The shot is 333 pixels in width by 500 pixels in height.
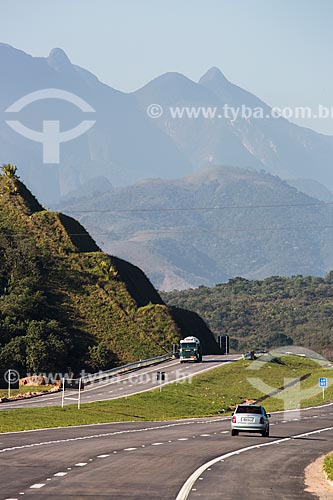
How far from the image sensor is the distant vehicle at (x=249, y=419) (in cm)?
5288

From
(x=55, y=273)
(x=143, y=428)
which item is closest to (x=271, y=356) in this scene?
(x=55, y=273)

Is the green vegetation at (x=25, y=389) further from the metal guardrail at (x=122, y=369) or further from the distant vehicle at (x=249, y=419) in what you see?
the distant vehicle at (x=249, y=419)

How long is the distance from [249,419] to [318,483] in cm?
2098

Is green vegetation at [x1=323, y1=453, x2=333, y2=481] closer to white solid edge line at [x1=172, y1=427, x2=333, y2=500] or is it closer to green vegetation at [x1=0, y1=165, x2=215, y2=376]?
white solid edge line at [x1=172, y1=427, x2=333, y2=500]

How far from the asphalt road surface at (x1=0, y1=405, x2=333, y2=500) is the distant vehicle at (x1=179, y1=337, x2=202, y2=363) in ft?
190

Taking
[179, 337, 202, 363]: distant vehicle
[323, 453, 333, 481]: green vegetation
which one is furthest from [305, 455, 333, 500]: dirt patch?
[179, 337, 202, 363]: distant vehicle

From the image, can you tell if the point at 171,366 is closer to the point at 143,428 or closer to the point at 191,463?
the point at 143,428

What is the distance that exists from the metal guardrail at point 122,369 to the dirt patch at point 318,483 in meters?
65.0

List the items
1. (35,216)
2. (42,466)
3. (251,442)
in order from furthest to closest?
(35,216) → (251,442) → (42,466)

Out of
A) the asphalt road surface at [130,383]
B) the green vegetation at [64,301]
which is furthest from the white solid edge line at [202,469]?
the green vegetation at [64,301]

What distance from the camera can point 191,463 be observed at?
37.6 meters

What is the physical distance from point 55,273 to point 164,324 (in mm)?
14503

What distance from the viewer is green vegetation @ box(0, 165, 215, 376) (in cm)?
11431

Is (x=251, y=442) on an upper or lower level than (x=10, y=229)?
lower
